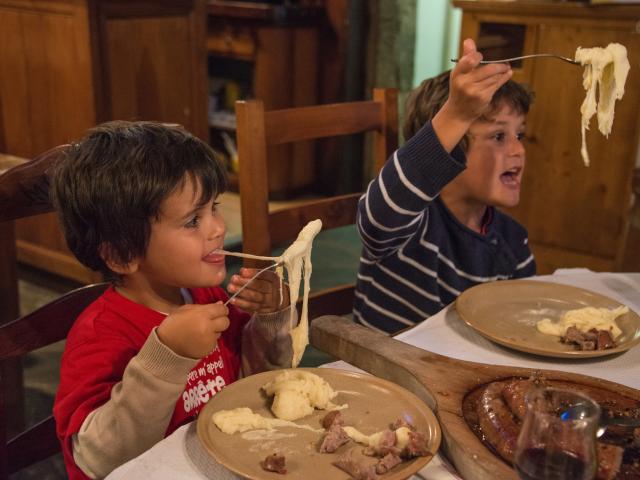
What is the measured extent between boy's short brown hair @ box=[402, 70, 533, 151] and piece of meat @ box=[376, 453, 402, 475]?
3.29 ft

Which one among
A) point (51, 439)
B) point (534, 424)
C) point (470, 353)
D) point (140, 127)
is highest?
point (140, 127)

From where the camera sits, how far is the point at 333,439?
2.90 feet

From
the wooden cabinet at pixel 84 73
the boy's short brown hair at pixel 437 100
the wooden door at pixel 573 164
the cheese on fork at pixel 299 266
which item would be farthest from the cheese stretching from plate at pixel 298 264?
the wooden door at pixel 573 164

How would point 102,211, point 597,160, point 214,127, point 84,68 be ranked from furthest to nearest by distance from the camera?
point 214,127 → point 597,160 → point 84,68 → point 102,211

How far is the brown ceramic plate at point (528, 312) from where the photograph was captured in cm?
121

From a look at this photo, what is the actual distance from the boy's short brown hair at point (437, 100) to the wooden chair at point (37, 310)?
2.82 ft

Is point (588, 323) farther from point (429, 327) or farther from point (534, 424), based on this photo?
point (534, 424)

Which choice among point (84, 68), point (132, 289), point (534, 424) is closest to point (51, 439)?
point (132, 289)

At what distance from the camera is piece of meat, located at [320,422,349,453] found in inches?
34.6

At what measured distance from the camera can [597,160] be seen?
3393 mm

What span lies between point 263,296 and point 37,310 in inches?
14.9

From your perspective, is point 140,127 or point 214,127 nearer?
point 140,127

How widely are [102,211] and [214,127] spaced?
12.7 ft

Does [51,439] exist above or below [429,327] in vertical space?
below
